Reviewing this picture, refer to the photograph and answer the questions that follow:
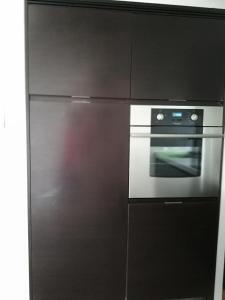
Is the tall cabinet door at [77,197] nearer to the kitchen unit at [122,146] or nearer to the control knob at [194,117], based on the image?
the kitchen unit at [122,146]

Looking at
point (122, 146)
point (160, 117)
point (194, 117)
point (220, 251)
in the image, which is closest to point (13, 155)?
point (122, 146)

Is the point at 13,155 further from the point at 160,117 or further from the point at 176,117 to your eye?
the point at 176,117

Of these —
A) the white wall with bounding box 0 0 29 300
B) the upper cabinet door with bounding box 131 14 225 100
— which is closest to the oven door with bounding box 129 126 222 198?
the upper cabinet door with bounding box 131 14 225 100

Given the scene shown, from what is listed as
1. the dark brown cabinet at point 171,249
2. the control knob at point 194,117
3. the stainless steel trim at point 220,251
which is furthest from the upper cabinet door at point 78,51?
the stainless steel trim at point 220,251

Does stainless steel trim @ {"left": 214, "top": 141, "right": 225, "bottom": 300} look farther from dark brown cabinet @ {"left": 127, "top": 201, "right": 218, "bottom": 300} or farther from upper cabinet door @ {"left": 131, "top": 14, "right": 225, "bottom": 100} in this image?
upper cabinet door @ {"left": 131, "top": 14, "right": 225, "bottom": 100}

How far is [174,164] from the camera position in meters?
1.87

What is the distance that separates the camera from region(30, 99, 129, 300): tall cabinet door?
1.71 m

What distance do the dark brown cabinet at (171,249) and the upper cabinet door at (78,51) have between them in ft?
2.77

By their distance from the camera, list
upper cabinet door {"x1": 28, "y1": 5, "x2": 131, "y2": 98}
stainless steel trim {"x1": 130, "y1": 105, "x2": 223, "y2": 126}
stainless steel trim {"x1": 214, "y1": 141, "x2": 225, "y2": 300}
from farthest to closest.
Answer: stainless steel trim {"x1": 214, "y1": 141, "x2": 225, "y2": 300} → stainless steel trim {"x1": 130, "y1": 105, "x2": 223, "y2": 126} → upper cabinet door {"x1": 28, "y1": 5, "x2": 131, "y2": 98}

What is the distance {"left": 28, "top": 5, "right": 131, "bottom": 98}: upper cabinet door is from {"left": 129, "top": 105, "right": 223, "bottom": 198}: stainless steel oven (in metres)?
0.27

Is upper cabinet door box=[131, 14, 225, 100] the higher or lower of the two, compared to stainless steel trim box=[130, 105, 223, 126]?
higher

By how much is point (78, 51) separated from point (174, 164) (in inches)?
37.6

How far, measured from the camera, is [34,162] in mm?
1708

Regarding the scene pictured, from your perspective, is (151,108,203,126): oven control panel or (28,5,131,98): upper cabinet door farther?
(151,108,203,126): oven control panel
